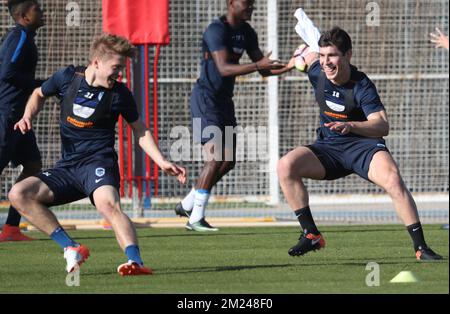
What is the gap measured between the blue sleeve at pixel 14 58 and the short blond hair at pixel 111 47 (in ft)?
9.23

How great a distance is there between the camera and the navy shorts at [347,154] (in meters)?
8.63

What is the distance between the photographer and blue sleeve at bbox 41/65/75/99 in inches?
324

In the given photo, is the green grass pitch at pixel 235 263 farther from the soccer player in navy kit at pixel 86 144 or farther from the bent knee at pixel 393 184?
the bent knee at pixel 393 184

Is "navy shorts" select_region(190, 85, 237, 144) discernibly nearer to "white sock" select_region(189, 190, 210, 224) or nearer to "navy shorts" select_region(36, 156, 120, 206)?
"white sock" select_region(189, 190, 210, 224)

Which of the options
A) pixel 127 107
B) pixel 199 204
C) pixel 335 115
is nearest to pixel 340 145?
pixel 335 115

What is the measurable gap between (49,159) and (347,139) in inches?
258

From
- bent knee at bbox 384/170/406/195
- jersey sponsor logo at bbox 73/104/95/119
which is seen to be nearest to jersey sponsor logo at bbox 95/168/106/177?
jersey sponsor logo at bbox 73/104/95/119

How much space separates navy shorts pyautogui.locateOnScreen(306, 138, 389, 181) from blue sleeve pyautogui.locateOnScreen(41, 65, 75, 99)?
2.00m

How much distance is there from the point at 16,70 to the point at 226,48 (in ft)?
7.12

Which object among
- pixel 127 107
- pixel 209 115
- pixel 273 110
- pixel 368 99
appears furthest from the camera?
pixel 273 110

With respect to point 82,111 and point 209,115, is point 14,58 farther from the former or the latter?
point 82,111

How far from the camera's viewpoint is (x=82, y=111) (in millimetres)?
8125

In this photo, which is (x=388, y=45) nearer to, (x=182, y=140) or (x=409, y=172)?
(x=409, y=172)

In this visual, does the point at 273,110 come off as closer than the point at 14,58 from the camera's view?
No
